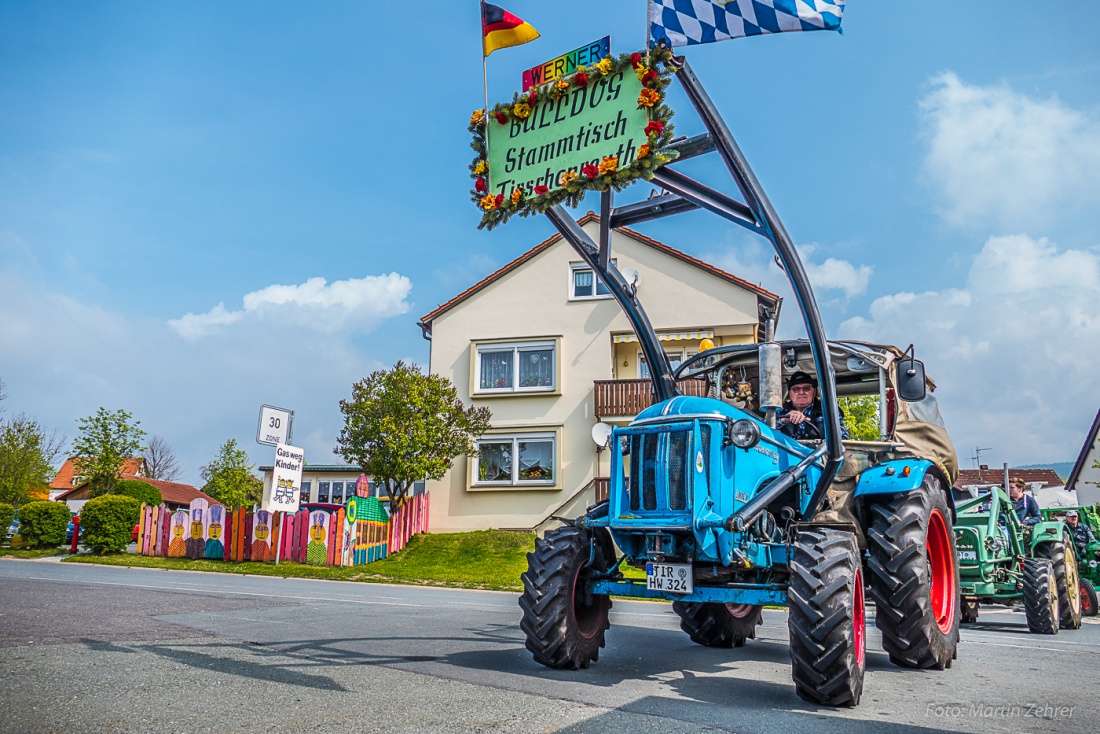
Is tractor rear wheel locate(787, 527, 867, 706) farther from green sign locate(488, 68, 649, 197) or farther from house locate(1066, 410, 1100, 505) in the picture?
house locate(1066, 410, 1100, 505)

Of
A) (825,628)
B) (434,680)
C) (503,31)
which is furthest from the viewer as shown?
(503,31)

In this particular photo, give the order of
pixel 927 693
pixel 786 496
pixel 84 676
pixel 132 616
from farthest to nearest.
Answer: pixel 132 616 → pixel 786 496 → pixel 927 693 → pixel 84 676

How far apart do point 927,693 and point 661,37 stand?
4.85m

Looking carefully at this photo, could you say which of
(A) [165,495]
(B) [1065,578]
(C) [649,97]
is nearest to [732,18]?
(C) [649,97]

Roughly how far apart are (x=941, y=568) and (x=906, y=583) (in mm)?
1546

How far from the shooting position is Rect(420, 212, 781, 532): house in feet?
85.5

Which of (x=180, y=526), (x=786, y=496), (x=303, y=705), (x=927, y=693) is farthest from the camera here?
(x=180, y=526)

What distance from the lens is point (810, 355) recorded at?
8.03 metres

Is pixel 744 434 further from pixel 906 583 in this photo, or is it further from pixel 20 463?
pixel 20 463

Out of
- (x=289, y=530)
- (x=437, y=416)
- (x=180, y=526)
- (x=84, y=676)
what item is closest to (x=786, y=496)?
(x=84, y=676)

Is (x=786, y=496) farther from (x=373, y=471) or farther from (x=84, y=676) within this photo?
(x=373, y=471)

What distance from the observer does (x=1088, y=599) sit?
14.1m

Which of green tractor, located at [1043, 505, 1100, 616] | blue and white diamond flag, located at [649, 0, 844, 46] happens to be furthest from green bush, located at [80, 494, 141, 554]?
blue and white diamond flag, located at [649, 0, 844, 46]

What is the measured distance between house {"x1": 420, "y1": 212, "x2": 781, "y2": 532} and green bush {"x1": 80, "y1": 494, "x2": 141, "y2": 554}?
8701mm
